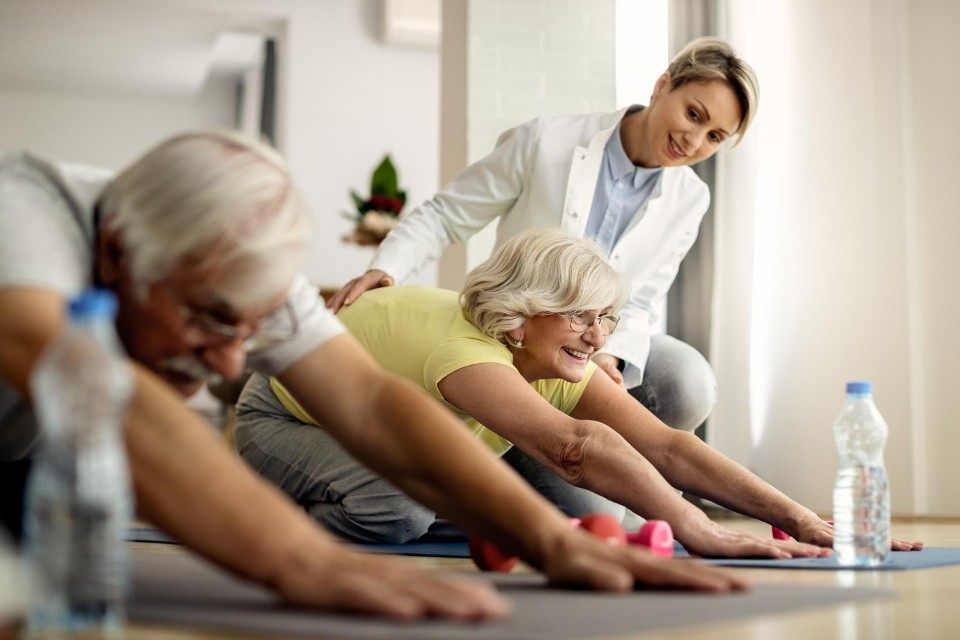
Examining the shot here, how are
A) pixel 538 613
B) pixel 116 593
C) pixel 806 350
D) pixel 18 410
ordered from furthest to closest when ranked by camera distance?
pixel 806 350 < pixel 18 410 < pixel 538 613 < pixel 116 593

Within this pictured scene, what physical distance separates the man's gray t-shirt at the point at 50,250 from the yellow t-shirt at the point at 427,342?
2.39 feet

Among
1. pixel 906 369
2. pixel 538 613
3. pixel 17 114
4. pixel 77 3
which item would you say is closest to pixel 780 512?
pixel 538 613

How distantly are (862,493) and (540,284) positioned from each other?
65 centimetres

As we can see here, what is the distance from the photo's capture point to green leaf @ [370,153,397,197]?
5.62 m

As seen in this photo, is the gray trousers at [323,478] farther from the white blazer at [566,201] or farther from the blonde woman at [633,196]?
the white blazer at [566,201]

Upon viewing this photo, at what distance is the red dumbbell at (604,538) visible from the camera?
170 centimetres

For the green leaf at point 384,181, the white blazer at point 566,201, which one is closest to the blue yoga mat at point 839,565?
the white blazer at point 566,201

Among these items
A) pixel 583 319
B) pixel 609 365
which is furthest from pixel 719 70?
pixel 583 319

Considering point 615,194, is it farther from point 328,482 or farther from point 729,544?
point 729,544

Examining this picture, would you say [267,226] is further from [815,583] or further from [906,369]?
[906,369]

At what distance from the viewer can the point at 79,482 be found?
915 mm

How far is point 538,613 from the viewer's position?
3.53ft

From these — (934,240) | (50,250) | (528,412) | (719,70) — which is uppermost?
(719,70)

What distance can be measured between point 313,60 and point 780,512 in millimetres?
5086
